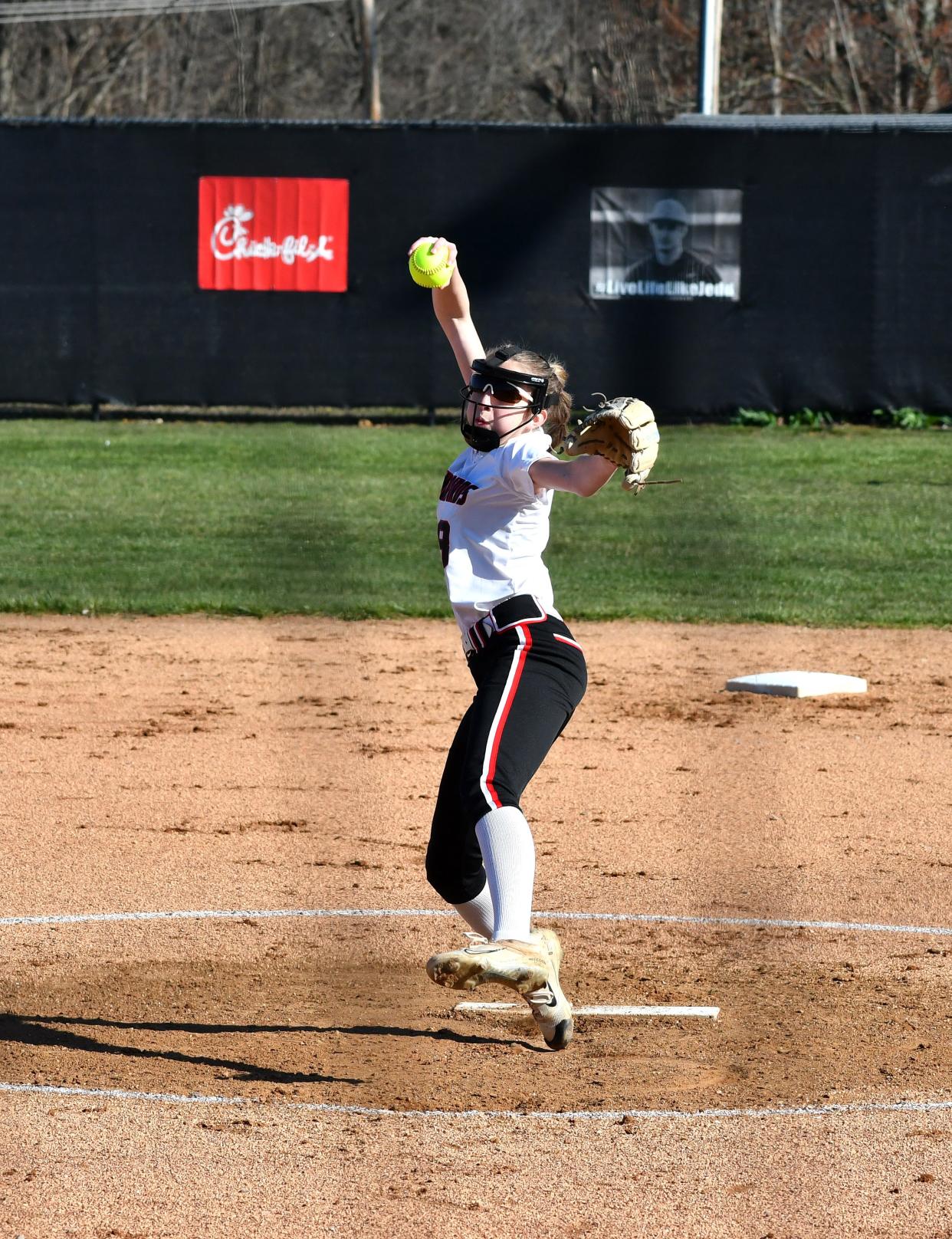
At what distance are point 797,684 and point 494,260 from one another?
883 centimetres

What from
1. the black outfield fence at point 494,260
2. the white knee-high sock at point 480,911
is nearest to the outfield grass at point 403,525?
the black outfield fence at point 494,260

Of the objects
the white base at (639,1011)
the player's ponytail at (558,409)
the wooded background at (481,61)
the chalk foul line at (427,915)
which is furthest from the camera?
the wooded background at (481,61)

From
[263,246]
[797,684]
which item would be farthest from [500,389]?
[263,246]

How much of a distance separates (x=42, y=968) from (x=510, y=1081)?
1458 mm

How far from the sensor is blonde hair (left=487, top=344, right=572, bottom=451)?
397 centimetres

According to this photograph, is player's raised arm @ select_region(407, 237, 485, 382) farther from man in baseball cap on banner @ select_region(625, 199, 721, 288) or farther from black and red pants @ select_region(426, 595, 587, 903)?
man in baseball cap on banner @ select_region(625, 199, 721, 288)

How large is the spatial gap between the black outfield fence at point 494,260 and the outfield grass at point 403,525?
64 cm

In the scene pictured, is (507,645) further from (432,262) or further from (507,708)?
(432,262)

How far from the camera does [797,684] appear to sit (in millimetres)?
7824

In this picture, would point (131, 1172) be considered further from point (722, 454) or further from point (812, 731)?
point (722, 454)

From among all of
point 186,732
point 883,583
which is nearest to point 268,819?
point 186,732

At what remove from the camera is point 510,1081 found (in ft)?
12.6

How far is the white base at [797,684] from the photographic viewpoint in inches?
308

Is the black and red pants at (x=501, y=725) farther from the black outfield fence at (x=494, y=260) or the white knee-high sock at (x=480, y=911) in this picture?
the black outfield fence at (x=494, y=260)
